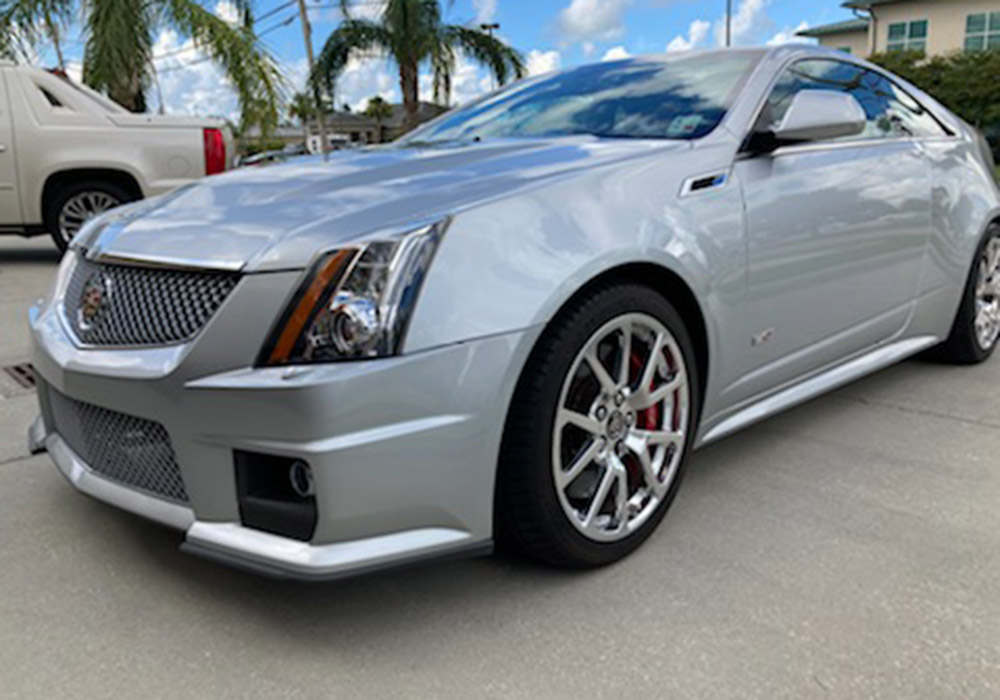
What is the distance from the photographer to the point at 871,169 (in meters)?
3.14

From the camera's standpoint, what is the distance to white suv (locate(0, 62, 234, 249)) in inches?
287

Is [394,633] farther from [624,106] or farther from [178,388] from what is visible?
[624,106]

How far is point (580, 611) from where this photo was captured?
83.6 inches

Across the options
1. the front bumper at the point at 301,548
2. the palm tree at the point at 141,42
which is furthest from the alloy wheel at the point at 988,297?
the palm tree at the point at 141,42

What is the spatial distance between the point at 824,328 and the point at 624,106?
1.05 m

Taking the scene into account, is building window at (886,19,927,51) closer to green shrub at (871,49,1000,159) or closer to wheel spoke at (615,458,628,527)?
green shrub at (871,49,1000,159)

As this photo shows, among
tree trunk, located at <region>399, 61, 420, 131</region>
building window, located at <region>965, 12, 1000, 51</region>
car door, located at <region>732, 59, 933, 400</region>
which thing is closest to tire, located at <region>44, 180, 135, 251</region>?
car door, located at <region>732, 59, 933, 400</region>

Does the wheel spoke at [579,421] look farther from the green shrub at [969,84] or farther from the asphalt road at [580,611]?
the green shrub at [969,84]

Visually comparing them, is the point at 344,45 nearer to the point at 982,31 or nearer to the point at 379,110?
the point at 982,31

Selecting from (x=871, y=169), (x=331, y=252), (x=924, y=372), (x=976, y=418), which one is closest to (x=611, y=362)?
(x=331, y=252)

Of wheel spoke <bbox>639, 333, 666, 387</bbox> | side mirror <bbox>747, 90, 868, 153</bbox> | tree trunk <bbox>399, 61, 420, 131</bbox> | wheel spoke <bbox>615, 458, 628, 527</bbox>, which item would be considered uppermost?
tree trunk <bbox>399, 61, 420, 131</bbox>

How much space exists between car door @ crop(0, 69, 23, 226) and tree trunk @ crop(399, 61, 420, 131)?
1042cm

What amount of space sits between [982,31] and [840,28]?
757 cm

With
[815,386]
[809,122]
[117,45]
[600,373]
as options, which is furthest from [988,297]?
[117,45]
